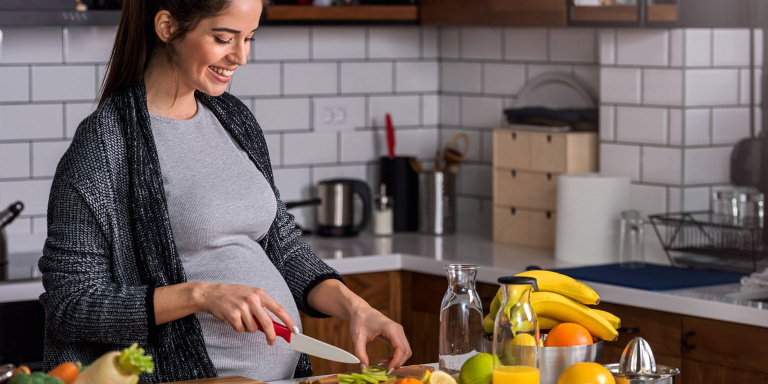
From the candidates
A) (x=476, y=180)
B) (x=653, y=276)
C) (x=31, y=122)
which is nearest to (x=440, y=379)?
(x=653, y=276)

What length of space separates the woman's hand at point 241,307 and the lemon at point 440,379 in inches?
9.2

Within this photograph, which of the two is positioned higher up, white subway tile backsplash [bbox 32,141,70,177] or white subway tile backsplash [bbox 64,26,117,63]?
white subway tile backsplash [bbox 64,26,117,63]

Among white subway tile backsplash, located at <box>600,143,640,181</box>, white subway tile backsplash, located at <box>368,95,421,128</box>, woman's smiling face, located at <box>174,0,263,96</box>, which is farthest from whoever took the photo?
white subway tile backsplash, located at <box>368,95,421,128</box>

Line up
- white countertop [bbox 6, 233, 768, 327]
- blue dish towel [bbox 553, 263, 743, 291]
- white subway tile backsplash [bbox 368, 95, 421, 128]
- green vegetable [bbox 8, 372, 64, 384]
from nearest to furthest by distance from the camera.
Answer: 1. green vegetable [bbox 8, 372, 64, 384]
2. white countertop [bbox 6, 233, 768, 327]
3. blue dish towel [bbox 553, 263, 743, 291]
4. white subway tile backsplash [bbox 368, 95, 421, 128]

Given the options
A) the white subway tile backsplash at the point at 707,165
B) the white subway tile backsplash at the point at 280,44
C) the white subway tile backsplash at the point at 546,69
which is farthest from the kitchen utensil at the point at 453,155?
the white subway tile backsplash at the point at 707,165

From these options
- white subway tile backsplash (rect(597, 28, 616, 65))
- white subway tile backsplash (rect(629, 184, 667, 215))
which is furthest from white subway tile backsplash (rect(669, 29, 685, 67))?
white subway tile backsplash (rect(629, 184, 667, 215))

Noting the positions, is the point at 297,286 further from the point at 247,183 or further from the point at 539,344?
the point at 539,344

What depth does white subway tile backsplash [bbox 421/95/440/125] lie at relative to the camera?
13.3 ft

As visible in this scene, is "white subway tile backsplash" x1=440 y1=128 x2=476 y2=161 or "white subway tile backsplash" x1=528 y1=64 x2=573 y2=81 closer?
"white subway tile backsplash" x1=528 y1=64 x2=573 y2=81

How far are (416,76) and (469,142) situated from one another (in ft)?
1.03

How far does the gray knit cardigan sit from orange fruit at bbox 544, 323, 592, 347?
23.2 inches

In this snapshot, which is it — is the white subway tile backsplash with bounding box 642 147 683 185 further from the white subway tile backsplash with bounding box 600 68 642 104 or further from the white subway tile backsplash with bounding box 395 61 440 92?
the white subway tile backsplash with bounding box 395 61 440 92

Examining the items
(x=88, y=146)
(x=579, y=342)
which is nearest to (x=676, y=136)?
(x=579, y=342)

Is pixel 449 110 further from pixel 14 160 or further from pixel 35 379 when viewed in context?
pixel 35 379
